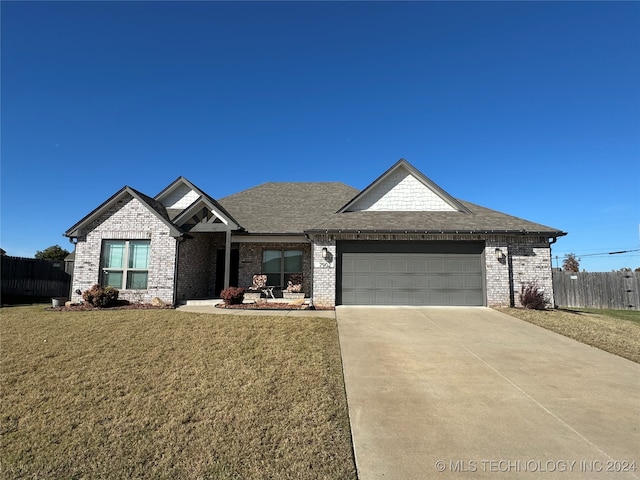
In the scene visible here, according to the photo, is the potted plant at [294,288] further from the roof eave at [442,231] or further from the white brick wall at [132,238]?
the white brick wall at [132,238]

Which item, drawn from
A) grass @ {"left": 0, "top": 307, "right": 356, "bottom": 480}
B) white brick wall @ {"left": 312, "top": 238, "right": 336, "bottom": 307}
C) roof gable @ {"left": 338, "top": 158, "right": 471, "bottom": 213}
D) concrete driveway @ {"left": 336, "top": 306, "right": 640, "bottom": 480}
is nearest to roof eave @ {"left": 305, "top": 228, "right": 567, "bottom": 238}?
white brick wall @ {"left": 312, "top": 238, "right": 336, "bottom": 307}

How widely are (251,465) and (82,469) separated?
1690 millimetres

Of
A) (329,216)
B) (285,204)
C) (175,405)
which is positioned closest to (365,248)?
(329,216)

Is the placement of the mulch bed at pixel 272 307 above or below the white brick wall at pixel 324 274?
below

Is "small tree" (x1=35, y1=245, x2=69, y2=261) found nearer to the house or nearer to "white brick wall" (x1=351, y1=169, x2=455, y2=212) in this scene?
the house

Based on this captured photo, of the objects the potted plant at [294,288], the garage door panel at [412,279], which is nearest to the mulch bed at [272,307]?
the garage door panel at [412,279]

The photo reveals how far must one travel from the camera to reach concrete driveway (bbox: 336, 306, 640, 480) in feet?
11.1

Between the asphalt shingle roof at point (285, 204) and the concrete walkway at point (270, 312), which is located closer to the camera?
the concrete walkway at point (270, 312)

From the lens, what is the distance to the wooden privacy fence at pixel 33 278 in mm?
16719

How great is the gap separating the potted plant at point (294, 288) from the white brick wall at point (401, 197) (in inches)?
163

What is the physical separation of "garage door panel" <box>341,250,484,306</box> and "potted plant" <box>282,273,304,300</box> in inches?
106

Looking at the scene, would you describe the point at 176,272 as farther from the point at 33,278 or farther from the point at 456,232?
the point at 456,232

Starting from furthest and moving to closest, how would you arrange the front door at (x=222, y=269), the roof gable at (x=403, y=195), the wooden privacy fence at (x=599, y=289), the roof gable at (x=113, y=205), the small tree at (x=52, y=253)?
the small tree at (x=52, y=253), the wooden privacy fence at (x=599, y=289), the front door at (x=222, y=269), the roof gable at (x=403, y=195), the roof gable at (x=113, y=205)

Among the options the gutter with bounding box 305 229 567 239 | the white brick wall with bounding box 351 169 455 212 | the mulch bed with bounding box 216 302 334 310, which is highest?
the white brick wall with bounding box 351 169 455 212
